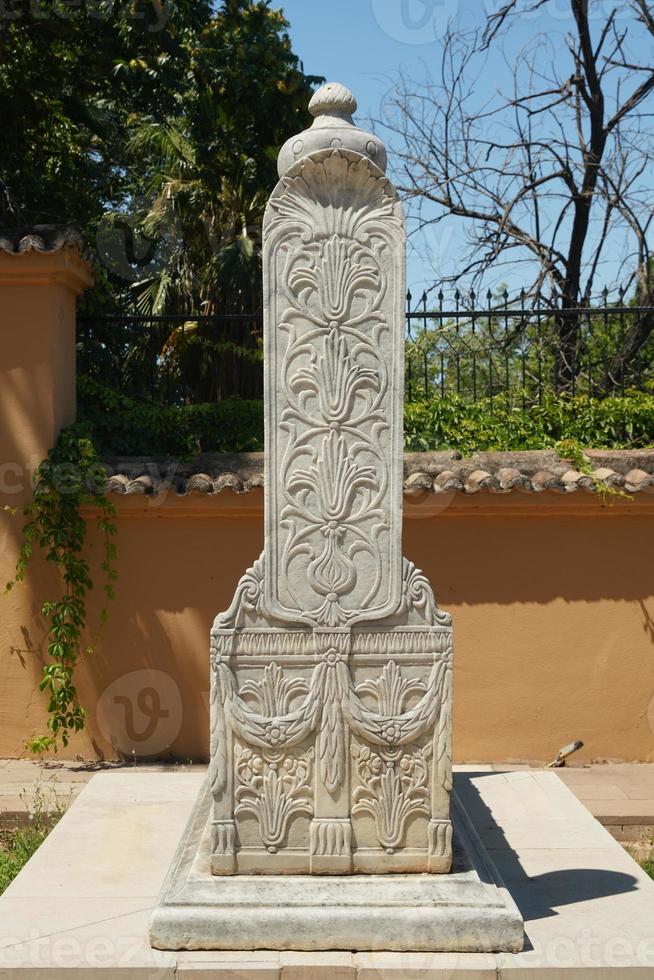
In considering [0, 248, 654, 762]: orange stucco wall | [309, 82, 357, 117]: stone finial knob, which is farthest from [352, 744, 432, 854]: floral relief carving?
[0, 248, 654, 762]: orange stucco wall

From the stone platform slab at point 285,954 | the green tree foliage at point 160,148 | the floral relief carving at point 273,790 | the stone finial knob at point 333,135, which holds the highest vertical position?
the green tree foliage at point 160,148

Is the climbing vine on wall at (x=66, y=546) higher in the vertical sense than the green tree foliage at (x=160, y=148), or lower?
lower

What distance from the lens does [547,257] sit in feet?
37.0

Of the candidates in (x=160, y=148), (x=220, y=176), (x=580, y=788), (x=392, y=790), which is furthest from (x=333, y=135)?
(x=160, y=148)

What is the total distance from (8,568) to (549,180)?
26.7 feet

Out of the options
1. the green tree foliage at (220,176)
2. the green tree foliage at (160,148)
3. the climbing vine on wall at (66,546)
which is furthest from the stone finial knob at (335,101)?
the green tree foliage at (220,176)

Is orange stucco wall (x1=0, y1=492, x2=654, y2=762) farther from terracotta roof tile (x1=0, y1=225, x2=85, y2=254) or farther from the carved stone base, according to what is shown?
the carved stone base

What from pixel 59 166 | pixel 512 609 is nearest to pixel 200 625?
pixel 512 609

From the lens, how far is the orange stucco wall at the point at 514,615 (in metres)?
6.39

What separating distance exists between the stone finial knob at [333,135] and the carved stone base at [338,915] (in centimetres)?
230

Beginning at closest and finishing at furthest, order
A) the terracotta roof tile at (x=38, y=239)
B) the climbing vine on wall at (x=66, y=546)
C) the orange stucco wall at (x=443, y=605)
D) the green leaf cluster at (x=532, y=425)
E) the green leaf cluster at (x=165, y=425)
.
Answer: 1. the terracotta roof tile at (x=38, y=239)
2. the climbing vine on wall at (x=66, y=546)
3. the orange stucco wall at (x=443, y=605)
4. the green leaf cluster at (x=165, y=425)
5. the green leaf cluster at (x=532, y=425)

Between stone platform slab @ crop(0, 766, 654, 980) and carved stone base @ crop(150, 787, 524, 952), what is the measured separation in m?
0.04

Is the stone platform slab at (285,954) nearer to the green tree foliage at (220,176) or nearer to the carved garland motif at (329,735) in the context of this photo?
the carved garland motif at (329,735)

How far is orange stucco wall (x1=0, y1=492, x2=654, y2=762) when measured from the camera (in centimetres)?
639
